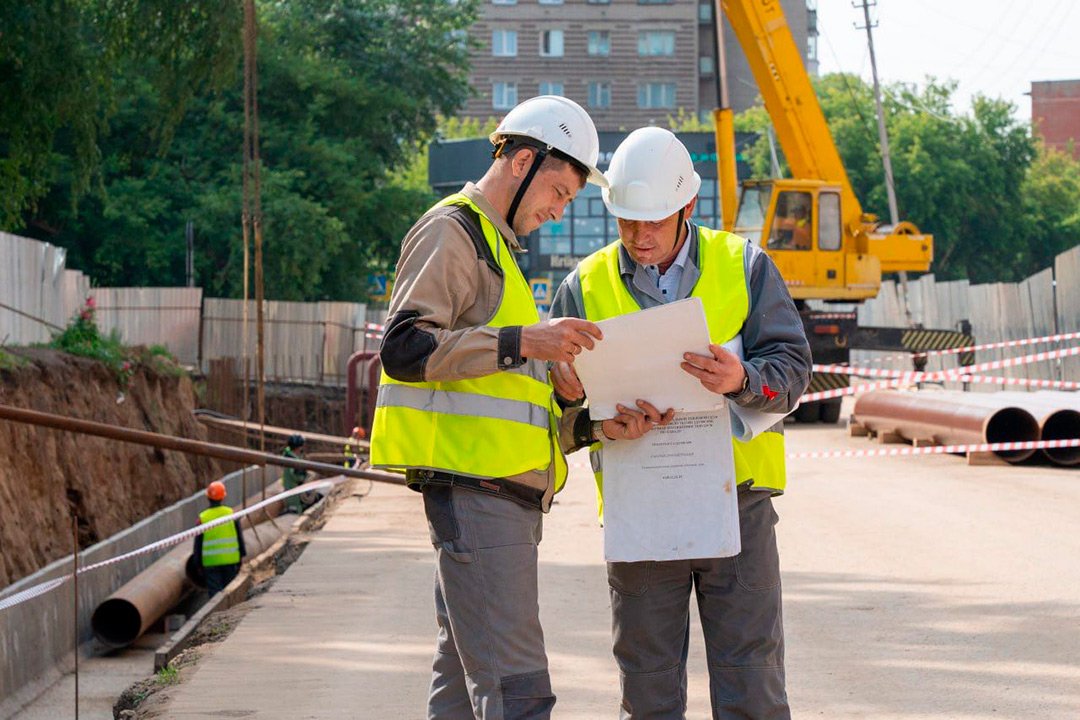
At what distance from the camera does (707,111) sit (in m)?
89.6

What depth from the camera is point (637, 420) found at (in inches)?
185

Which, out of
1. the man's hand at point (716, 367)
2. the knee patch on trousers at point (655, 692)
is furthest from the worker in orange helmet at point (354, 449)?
the man's hand at point (716, 367)

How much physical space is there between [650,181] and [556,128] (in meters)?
0.41

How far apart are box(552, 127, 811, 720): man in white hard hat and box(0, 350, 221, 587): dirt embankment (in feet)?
33.4

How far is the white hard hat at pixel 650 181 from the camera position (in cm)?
491

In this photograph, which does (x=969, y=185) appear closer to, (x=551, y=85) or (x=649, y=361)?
(x=551, y=85)

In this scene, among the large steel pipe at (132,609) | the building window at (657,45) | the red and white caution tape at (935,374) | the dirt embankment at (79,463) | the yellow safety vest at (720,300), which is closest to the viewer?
the yellow safety vest at (720,300)

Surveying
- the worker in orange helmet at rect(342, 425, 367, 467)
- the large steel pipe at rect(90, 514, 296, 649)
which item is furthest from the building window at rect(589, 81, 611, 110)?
the large steel pipe at rect(90, 514, 296, 649)

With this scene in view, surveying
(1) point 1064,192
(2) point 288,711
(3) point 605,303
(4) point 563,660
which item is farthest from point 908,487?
(1) point 1064,192

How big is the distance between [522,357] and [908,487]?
1170 centimetres

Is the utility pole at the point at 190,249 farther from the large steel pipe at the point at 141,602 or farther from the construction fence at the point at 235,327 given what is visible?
the large steel pipe at the point at 141,602

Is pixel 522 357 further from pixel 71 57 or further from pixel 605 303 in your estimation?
pixel 71 57

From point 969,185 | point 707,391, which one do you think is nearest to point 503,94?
point 969,185

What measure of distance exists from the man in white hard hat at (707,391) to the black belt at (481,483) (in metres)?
0.40
